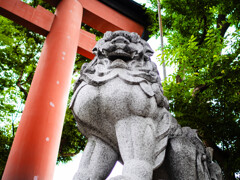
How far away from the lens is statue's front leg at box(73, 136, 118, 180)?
4.34 feet

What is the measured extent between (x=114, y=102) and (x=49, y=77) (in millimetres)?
3152

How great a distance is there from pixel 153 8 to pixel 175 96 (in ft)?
11.4

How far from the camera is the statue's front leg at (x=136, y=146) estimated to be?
117cm

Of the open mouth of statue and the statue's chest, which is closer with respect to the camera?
the statue's chest

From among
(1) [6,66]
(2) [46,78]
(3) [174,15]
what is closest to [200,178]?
(2) [46,78]

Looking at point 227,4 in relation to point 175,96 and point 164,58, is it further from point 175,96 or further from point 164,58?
point 175,96

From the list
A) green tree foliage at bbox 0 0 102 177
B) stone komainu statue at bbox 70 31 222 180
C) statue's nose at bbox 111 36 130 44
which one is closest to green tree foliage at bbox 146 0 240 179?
stone komainu statue at bbox 70 31 222 180

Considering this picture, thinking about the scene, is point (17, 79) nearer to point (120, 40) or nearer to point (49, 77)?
point (49, 77)

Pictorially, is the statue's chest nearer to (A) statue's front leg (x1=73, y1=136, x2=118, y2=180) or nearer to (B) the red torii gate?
(A) statue's front leg (x1=73, y1=136, x2=118, y2=180)

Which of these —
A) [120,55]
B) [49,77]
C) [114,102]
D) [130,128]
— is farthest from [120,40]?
[49,77]

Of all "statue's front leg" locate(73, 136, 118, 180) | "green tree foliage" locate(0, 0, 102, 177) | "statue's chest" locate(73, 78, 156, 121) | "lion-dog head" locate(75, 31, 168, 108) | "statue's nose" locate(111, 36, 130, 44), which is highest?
"green tree foliage" locate(0, 0, 102, 177)

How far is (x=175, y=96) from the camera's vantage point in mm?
3680

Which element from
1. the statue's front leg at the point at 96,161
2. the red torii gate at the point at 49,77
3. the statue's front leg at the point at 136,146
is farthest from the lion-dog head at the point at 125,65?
the red torii gate at the point at 49,77

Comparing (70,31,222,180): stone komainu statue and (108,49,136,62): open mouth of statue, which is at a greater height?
(108,49,136,62): open mouth of statue
